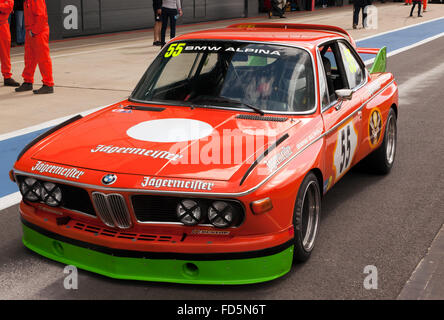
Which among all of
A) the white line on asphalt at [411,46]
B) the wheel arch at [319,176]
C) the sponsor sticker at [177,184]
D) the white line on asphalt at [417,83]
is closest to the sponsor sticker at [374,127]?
the wheel arch at [319,176]

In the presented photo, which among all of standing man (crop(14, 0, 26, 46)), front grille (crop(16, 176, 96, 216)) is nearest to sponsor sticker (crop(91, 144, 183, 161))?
front grille (crop(16, 176, 96, 216))

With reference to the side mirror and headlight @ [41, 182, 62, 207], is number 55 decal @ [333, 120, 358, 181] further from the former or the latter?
headlight @ [41, 182, 62, 207]

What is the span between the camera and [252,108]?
476 centimetres

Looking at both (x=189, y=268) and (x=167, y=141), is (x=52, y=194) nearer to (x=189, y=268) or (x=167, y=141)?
(x=167, y=141)

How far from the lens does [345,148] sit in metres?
5.19

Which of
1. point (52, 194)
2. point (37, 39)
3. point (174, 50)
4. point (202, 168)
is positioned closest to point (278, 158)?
point (202, 168)

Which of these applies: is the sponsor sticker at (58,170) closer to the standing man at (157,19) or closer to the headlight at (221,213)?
the headlight at (221,213)

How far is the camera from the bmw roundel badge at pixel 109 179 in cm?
381

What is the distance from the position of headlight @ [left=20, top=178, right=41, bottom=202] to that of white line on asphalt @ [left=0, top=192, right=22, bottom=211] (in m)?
1.47

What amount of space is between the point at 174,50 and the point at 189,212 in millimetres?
2160

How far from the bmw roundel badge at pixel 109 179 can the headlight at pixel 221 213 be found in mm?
590
